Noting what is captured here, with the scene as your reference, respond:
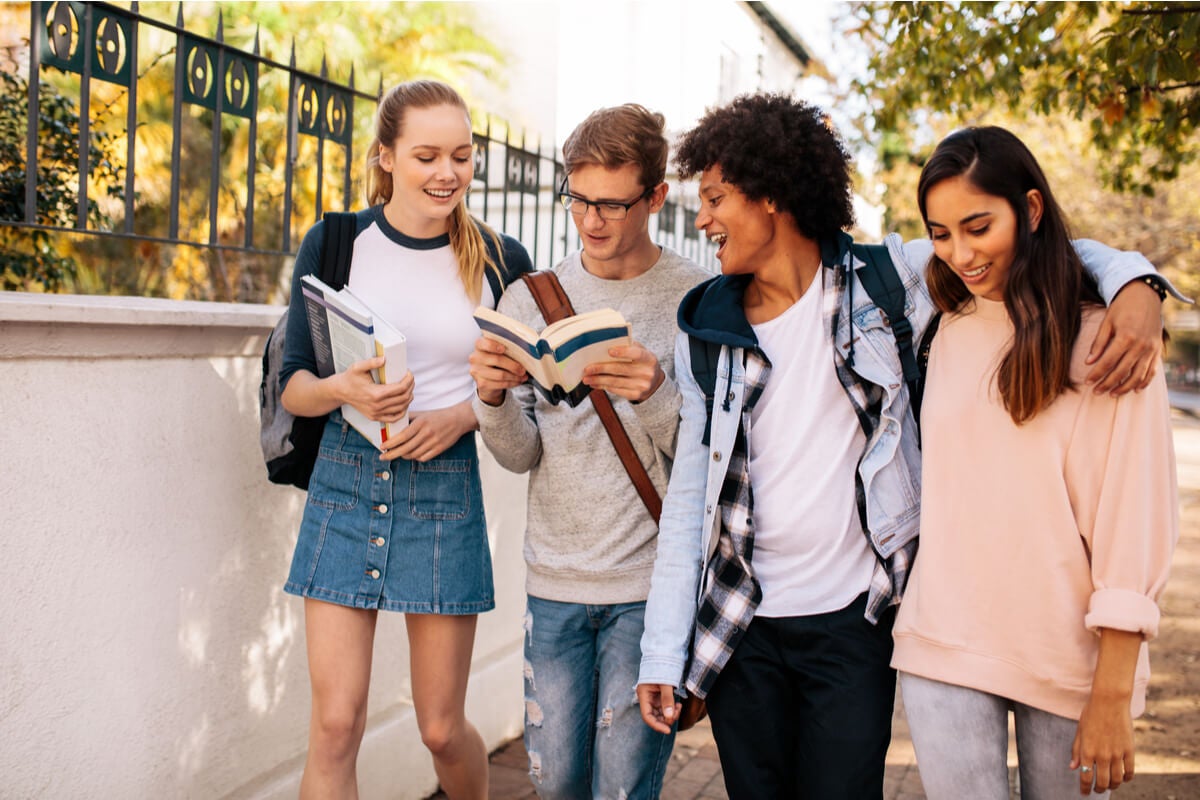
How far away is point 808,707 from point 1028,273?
3.60ft

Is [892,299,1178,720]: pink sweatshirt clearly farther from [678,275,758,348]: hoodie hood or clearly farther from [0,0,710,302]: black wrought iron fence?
[0,0,710,302]: black wrought iron fence

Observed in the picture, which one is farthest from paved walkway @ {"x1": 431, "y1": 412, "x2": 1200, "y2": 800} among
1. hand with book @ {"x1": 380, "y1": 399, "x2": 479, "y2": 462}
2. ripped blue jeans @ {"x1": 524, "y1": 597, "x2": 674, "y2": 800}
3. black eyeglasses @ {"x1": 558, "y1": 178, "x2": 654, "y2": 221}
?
black eyeglasses @ {"x1": 558, "y1": 178, "x2": 654, "y2": 221}

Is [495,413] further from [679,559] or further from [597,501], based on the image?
[679,559]

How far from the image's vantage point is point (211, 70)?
11.2 ft

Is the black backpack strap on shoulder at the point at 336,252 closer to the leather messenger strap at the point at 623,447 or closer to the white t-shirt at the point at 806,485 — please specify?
the leather messenger strap at the point at 623,447

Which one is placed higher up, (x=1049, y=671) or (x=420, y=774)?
(x=1049, y=671)

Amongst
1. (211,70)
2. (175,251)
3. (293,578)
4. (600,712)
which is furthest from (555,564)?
(175,251)

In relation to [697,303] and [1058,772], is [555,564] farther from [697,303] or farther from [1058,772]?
[1058,772]

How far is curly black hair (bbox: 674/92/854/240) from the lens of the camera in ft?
8.84

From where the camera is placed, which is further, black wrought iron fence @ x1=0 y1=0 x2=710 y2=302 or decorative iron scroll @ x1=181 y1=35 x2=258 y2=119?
decorative iron scroll @ x1=181 y1=35 x2=258 y2=119

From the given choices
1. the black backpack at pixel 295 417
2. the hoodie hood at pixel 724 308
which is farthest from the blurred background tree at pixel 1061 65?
the black backpack at pixel 295 417

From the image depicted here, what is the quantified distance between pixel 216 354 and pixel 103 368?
43cm

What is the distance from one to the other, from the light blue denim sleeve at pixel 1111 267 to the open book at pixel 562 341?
40.1 inches

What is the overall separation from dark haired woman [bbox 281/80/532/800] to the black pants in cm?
90
